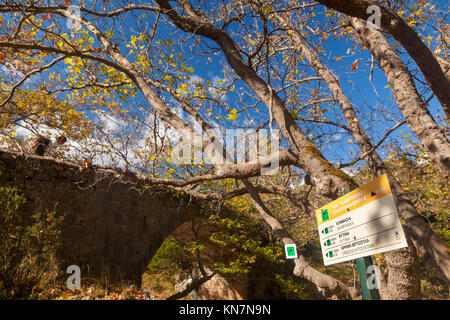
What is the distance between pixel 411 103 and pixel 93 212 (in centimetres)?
648

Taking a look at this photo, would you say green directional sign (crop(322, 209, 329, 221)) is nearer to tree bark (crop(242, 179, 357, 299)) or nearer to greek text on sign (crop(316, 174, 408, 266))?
greek text on sign (crop(316, 174, 408, 266))

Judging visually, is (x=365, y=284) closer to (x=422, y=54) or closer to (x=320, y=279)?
(x=422, y=54)

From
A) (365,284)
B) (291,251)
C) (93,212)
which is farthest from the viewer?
(93,212)

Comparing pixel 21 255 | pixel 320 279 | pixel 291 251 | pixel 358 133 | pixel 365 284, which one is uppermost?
pixel 358 133

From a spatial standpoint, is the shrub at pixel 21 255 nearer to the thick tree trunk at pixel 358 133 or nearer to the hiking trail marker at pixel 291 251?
the hiking trail marker at pixel 291 251

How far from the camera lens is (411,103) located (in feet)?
9.09

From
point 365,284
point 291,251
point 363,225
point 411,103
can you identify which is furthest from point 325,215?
point 291,251

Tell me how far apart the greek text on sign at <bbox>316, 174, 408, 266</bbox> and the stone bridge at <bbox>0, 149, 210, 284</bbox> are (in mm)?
3422

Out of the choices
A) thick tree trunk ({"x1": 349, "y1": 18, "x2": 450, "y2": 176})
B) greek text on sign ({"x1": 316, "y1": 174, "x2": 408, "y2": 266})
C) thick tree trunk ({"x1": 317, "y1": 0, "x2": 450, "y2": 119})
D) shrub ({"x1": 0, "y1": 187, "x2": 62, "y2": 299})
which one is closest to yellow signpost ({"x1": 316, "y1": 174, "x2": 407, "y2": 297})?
greek text on sign ({"x1": 316, "y1": 174, "x2": 408, "y2": 266})

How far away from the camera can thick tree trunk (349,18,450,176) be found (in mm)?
2559

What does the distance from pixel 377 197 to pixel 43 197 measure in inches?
240

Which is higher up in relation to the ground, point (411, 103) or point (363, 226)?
point (411, 103)

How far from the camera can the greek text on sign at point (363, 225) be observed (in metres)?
1.69
